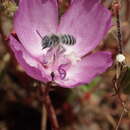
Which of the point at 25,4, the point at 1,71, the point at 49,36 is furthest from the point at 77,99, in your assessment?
the point at 25,4

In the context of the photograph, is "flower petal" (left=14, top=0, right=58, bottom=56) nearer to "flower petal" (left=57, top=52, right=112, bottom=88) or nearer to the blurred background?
"flower petal" (left=57, top=52, right=112, bottom=88)

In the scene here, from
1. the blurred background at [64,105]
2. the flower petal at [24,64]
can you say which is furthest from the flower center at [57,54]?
the blurred background at [64,105]

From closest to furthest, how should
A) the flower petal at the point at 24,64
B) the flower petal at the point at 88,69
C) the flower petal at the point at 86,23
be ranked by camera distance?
the flower petal at the point at 24,64 → the flower petal at the point at 88,69 → the flower petal at the point at 86,23

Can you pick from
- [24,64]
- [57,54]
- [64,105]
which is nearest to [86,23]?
[57,54]

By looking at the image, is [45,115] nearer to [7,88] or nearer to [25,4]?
[7,88]

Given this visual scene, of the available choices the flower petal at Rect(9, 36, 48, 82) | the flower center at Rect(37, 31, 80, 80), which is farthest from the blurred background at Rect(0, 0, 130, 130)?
the flower petal at Rect(9, 36, 48, 82)

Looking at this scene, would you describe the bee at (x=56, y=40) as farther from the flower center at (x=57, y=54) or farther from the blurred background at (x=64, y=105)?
the blurred background at (x=64, y=105)
